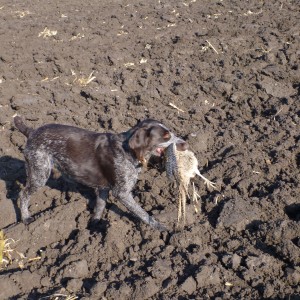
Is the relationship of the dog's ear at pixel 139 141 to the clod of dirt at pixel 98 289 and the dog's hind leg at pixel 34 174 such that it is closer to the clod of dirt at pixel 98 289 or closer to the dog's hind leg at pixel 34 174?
the dog's hind leg at pixel 34 174

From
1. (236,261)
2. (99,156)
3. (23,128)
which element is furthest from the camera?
(23,128)

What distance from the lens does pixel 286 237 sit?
5.07 meters

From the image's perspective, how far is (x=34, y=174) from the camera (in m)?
6.23

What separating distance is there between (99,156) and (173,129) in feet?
6.93

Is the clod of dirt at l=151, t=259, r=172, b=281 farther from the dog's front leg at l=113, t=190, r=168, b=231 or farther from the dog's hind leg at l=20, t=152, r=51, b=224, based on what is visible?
the dog's hind leg at l=20, t=152, r=51, b=224

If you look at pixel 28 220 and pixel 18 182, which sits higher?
pixel 28 220

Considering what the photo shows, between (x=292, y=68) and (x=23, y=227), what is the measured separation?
233 inches

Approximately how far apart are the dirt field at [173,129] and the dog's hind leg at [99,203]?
110mm

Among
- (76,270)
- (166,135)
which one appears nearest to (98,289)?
(76,270)

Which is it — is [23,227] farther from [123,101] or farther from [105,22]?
[105,22]

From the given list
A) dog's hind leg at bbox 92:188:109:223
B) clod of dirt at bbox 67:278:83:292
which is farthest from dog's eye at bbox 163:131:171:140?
clod of dirt at bbox 67:278:83:292

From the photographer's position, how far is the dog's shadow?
262 inches

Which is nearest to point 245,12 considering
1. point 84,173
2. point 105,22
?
point 105,22

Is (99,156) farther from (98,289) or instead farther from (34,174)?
(98,289)
